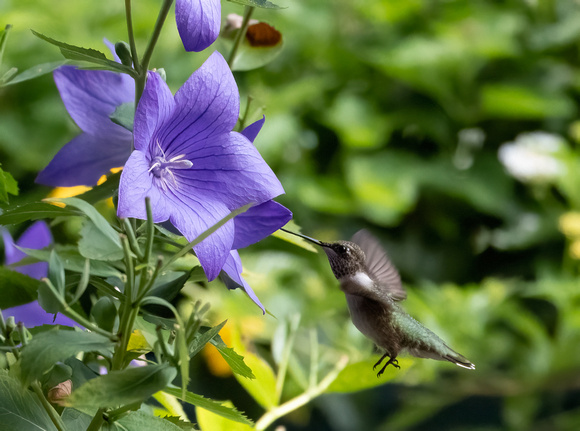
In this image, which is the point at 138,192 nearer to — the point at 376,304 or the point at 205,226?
the point at 205,226

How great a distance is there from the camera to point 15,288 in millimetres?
247

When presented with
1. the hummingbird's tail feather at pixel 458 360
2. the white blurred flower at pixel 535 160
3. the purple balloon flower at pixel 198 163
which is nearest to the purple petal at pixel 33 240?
the purple balloon flower at pixel 198 163

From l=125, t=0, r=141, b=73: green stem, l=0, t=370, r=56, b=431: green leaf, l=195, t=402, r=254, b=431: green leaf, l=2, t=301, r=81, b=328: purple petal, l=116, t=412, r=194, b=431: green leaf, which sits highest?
l=125, t=0, r=141, b=73: green stem

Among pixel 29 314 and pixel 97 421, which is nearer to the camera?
pixel 97 421

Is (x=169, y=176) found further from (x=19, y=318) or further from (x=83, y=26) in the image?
(x=83, y=26)

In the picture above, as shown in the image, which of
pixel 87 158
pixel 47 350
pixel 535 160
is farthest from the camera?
pixel 535 160

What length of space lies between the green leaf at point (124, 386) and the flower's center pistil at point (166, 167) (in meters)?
0.08

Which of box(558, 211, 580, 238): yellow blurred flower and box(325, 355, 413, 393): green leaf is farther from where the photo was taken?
box(558, 211, 580, 238): yellow blurred flower

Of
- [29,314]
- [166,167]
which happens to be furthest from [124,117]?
[29,314]

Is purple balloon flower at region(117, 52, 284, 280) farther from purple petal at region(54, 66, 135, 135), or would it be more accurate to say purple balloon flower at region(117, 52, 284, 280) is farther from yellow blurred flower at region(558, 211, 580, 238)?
yellow blurred flower at region(558, 211, 580, 238)

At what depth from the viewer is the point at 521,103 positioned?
162 cm

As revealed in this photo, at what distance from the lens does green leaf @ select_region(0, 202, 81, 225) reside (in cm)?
21

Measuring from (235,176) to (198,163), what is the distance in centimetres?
2

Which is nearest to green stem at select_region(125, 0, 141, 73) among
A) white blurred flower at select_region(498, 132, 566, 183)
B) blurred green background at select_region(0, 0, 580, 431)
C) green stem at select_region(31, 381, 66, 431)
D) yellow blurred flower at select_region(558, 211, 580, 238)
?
green stem at select_region(31, 381, 66, 431)
